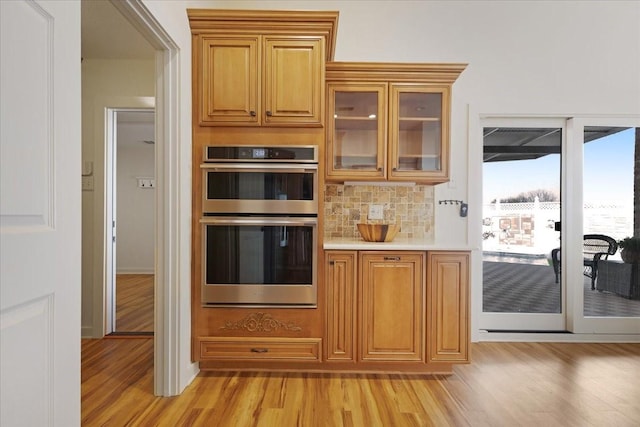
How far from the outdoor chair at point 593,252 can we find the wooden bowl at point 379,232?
1.66 m

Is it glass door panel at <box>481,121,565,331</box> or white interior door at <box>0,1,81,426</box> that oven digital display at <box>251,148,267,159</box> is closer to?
white interior door at <box>0,1,81,426</box>

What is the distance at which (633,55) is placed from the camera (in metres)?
2.95

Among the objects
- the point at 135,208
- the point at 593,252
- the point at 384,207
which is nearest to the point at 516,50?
the point at 384,207

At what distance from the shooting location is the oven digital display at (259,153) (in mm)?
2248

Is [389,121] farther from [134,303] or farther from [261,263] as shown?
[134,303]

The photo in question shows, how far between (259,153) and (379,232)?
1.05m

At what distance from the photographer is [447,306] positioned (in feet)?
7.47

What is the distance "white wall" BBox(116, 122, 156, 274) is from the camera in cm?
609

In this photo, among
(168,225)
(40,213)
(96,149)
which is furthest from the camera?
(96,149)

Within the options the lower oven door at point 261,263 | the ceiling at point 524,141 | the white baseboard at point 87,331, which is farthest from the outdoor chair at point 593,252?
the white baseboard at point 87,331

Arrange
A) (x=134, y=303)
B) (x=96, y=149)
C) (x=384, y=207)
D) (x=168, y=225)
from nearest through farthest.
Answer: (x=168, y=225), (x=384, y=207), (x=96, y=149), (x=134, y=303)

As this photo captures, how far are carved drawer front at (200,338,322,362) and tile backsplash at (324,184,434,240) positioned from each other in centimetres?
94

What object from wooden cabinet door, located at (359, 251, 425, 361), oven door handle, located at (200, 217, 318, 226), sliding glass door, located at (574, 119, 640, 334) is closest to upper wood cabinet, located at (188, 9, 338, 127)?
oven door handle, located at (200, 217, 318, 226)

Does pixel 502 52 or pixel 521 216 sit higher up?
pixel 502 52
